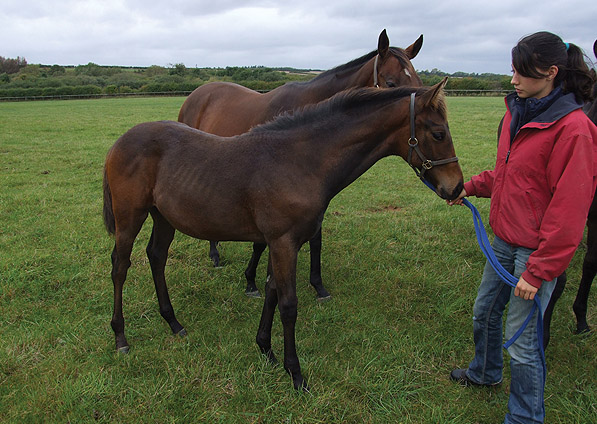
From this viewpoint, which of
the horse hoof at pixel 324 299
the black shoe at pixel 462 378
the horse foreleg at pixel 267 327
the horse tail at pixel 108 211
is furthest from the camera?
the horse hoof at pixel 324 299

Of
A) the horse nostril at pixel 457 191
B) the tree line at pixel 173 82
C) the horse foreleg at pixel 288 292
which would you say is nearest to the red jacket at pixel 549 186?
the horse nostril at pixel 457 191

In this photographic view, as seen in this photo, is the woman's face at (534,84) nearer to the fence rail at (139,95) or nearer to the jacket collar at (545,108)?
the jacket collar at (545,108)

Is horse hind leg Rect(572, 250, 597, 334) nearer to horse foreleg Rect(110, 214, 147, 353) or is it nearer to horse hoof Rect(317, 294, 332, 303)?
horse hoof Rect(317, 294, 332, 303)

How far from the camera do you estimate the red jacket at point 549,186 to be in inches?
73.0

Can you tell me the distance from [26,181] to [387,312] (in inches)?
304

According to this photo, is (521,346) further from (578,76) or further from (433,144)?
(578,76)

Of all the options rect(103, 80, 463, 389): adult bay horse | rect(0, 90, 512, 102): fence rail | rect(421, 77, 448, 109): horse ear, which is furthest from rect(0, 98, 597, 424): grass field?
rect(0, 90, 512, 102): fence rail

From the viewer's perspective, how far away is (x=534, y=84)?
200 cm

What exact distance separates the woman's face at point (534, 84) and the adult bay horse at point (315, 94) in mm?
1674

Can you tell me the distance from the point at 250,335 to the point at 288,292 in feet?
2.82

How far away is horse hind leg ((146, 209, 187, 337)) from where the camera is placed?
10.9 ft

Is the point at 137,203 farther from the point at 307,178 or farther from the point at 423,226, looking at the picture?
the point at 423,226

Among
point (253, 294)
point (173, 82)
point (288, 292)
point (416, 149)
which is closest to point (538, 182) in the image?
point (416, 149)

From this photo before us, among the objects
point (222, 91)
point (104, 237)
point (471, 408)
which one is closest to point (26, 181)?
point (104, 237)
